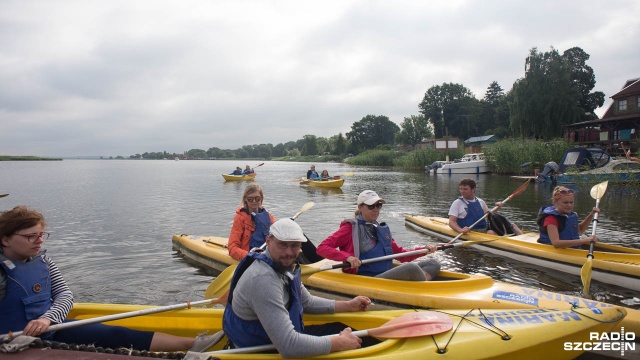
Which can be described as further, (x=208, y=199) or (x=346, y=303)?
(x=208, y=199)

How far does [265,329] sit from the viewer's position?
2750 mm

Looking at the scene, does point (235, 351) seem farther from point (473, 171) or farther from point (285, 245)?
point (473, 171)

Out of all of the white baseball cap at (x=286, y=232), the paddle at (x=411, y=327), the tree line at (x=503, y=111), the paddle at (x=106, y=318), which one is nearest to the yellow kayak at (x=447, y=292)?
the paddle at (x=411, y=327)

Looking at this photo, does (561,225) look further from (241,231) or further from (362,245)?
(241,231)

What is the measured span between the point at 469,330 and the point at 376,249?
1.82m

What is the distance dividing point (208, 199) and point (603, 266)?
17.0m

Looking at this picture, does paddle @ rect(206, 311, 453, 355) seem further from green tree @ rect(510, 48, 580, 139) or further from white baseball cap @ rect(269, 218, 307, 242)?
green tree @ rect(510, 48, 580, 139)

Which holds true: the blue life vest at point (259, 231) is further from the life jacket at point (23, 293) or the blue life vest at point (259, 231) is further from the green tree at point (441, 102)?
the green tree at point (441, 102)

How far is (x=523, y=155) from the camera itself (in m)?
29.9

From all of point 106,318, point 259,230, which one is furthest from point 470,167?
point 106,318

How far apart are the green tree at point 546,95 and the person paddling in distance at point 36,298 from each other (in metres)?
42.9

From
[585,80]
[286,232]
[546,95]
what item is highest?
[585,80]

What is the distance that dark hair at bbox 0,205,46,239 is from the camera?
297 centimetres

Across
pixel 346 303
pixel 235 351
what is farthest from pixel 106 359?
pixel 346 303
